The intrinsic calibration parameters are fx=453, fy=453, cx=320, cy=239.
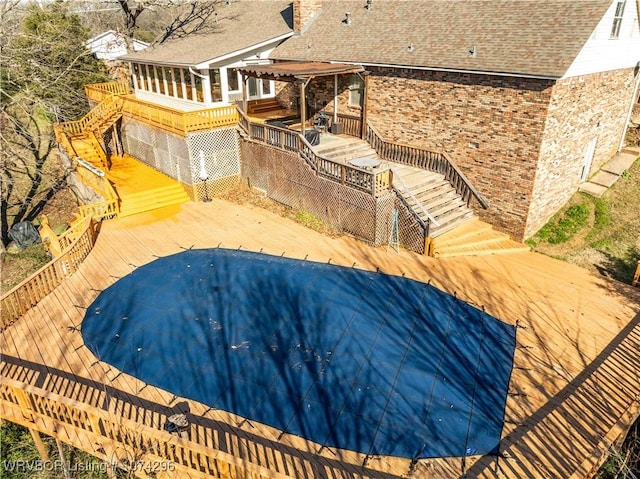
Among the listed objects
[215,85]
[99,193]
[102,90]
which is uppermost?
[215,85]

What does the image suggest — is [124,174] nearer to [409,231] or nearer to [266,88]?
[266,88]

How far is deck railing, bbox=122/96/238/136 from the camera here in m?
18.1

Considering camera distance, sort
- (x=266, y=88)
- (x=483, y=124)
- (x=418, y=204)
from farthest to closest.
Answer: (x=266, y=88) → (x=483, y=124) → (x=418, y=204)

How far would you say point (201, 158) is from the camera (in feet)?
60.6

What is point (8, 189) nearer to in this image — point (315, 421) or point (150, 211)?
point (150, 211)

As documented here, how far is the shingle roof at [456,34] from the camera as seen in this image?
44.6ft

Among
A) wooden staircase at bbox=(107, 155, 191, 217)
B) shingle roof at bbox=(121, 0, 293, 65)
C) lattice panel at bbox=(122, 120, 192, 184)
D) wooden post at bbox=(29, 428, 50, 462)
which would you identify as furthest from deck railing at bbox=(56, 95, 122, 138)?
wooden post at bbox=(29, 428, 50, 462)

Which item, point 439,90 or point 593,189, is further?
point 593,189

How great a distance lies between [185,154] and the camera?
18578 millimetres

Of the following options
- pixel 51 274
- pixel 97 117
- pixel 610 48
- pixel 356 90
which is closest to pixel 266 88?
pixel 356 90

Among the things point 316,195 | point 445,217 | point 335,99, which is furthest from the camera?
point 335,99

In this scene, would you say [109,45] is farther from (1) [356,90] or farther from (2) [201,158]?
(1) [356,90]

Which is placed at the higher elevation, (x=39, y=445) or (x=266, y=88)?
(x=266, y=88)

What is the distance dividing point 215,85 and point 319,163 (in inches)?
308
